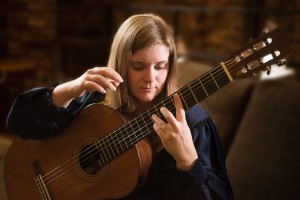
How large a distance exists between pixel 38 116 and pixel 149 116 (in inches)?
14.9

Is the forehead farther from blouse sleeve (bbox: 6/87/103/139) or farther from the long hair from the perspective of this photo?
blouse sleeve (bbox: 6/87/103/139)

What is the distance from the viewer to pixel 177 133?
1.25m

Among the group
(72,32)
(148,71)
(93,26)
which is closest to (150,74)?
(148,71)

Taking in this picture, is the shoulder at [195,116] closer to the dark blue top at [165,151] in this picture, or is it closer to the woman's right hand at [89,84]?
the dark blue top at [165,151]

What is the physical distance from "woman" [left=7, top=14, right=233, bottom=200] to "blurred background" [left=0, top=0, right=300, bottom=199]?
7.81ft

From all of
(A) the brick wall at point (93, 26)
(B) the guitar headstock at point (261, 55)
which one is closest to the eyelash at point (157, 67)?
(B) the guitar headstock at point (261, 55)

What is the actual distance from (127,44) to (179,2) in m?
3.94

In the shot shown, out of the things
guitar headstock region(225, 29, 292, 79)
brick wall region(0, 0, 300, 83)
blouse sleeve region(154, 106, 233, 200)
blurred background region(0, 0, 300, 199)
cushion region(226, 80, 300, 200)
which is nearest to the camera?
guitar headstock region(225, 29, 292, 79)

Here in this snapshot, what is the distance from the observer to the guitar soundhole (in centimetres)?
144

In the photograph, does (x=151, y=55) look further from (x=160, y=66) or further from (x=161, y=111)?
(x=161, y=111)

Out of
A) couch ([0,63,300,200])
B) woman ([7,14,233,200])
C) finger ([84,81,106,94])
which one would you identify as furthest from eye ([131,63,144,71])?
couch ([0,63,300,200])

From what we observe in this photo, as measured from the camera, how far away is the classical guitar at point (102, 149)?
48.3 inches

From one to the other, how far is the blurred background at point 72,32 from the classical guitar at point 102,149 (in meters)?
2.29

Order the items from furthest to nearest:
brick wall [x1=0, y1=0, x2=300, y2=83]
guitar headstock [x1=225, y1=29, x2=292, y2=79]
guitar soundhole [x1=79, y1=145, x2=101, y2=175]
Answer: brick wall [x1=0, y1=0, x2=300, y2=83] → guitar soundhole [x1=79, y1=145, x2=101, y2=175] → guitar headstock [x1=225, y1=29, x2=292, y2=79]
